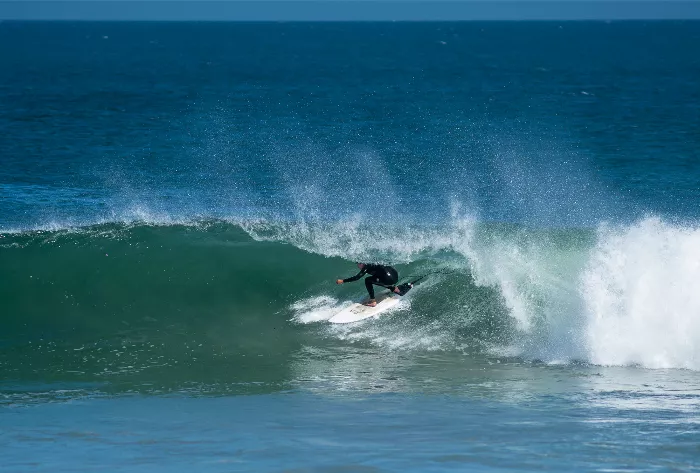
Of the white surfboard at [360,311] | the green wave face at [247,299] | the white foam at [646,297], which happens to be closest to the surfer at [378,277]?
the white surfboard at [360,311]

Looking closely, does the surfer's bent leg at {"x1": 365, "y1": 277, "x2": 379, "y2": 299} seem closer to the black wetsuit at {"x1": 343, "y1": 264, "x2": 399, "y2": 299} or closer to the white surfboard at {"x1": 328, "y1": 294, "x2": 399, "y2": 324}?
the black wetsuit at {"x1": 343, "y1": 264, "x2": 399, "y2": 299}

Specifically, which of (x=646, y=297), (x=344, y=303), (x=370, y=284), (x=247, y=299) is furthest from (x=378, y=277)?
(x=646, y=297)

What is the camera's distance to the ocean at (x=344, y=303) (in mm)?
10453

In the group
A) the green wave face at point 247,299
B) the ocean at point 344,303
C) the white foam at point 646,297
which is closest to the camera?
the ocean at point 344,303

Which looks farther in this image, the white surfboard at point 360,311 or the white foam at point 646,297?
the white surfboard at point 360,311

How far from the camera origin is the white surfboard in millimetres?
15944

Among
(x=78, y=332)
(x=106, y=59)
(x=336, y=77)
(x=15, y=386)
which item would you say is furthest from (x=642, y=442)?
(x=106, y=59)

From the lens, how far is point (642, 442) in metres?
9.97

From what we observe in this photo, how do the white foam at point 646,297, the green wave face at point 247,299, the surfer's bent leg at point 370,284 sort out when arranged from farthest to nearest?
the surfer's bent leg at point 370,284
the green wave face at point 247,299
the white foam at point 646,297

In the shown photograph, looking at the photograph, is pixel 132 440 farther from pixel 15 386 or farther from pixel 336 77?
pixel 336 77

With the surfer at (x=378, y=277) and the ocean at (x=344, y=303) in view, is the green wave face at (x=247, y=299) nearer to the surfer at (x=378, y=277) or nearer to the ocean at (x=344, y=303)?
the ocean at (x=344, y=303)

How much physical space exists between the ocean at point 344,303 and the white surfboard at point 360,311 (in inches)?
7.5

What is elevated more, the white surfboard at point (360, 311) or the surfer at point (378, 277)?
the surfer at point (378, 277)

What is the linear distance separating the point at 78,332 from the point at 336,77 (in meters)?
59.7
